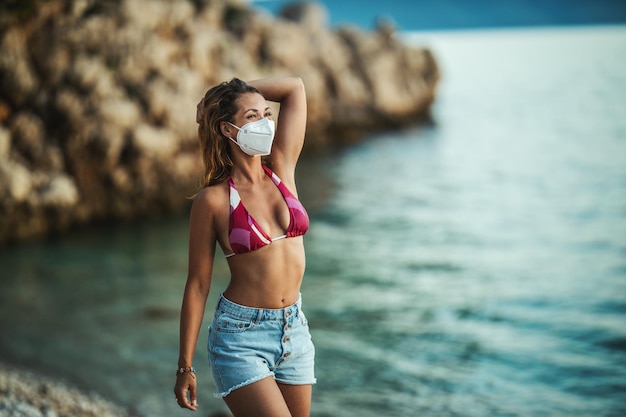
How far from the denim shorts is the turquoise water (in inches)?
205

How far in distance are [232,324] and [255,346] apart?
170 millimetres

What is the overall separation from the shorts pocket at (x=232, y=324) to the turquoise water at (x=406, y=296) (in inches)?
206

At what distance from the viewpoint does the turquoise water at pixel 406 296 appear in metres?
10.0

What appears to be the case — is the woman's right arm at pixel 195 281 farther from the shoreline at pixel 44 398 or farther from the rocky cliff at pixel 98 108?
the rocky cliff at pixel 98 108

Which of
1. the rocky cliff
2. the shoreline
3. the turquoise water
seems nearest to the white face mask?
the shoreline

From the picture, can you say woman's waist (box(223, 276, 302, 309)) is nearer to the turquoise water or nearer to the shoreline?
the shoreline

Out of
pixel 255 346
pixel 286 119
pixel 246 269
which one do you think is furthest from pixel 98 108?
pixel 255 346

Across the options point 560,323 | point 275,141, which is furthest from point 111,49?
point 275,141

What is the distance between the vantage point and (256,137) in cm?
402

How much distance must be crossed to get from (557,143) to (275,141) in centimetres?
3447

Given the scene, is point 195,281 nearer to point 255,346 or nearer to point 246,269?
point 246,269

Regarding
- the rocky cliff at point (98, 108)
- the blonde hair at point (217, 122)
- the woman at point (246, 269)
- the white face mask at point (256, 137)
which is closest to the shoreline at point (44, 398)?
the woman at point (246, 269)

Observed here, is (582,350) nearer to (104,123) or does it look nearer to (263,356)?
(263,356)

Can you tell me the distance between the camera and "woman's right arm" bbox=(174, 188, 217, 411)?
395 centimetres
